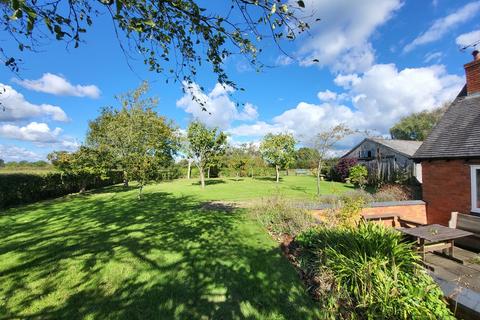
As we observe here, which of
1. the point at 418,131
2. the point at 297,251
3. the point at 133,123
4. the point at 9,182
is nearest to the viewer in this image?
the point at 297,251

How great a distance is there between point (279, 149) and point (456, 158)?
24.1 m

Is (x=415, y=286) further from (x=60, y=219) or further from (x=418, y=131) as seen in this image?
(x=418, y=131)

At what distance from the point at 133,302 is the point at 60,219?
785 centimetres

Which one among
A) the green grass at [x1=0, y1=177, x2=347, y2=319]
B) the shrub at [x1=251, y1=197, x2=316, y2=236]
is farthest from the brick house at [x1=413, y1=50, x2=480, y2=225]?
the green grass at [x1=0, y1=177, x2=347, y2=319]

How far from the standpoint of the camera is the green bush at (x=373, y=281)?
324 cm

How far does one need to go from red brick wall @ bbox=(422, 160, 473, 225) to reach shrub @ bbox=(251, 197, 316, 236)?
4.93 meters

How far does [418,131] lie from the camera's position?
168 feet

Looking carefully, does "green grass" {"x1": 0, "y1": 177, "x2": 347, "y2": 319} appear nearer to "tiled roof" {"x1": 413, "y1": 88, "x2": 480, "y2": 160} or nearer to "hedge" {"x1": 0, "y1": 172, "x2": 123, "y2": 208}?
"tiled roof" {"x1": 413, "y1": 88, "x2": 480, "y2": 160}

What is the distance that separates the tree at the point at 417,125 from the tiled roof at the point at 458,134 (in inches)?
1797

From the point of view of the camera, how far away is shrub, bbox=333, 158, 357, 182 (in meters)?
28.6

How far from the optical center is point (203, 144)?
24.5 metres

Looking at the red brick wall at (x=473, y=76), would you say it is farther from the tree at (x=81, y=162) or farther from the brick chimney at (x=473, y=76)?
the tree at (x=81, y=162)

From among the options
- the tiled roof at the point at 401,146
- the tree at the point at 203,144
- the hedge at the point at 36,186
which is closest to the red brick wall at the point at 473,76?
the tiled roof at the point at 401,146

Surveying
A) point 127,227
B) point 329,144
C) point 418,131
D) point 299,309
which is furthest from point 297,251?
point 418,131
